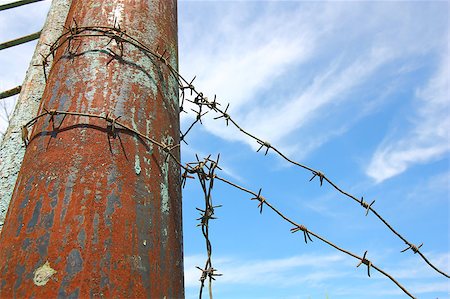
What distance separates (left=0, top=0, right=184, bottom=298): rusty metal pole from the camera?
1109mm

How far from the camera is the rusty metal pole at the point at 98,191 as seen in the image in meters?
1.11

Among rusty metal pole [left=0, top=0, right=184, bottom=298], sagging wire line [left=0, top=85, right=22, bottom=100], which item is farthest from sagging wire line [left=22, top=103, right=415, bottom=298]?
sagging wire line [left=0, top=85, right=22, bottom=100]

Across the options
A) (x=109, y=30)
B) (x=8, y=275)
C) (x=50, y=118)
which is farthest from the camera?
(x=109, y=30)

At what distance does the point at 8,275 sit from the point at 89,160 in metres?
0.40

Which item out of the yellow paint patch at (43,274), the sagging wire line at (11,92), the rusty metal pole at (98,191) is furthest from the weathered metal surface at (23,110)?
the yellow paint patch at (43,274)

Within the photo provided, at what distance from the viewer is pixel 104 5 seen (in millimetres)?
1662

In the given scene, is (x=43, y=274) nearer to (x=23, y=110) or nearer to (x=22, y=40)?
(x=23, y=110)

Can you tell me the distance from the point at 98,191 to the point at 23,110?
149 centimetres

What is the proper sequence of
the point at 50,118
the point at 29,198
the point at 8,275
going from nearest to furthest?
the point at 8,275 < the point at 29,198 < the point at 50,118

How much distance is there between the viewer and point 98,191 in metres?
1.21

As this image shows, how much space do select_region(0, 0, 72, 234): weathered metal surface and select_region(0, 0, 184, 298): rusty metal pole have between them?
79cm

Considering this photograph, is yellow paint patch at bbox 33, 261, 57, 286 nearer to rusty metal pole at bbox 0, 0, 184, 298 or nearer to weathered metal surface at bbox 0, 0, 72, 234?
rusty metal pole at bbox 0, 0, 184, 298

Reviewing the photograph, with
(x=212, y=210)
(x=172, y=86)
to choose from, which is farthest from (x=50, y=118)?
(x=212, y=210)

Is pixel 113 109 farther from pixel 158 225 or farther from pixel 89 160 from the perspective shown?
pixel 158 225
